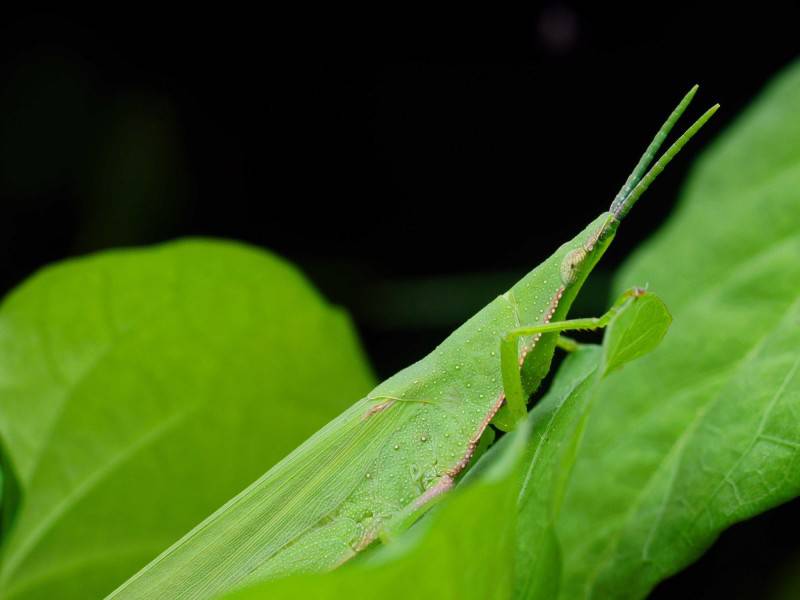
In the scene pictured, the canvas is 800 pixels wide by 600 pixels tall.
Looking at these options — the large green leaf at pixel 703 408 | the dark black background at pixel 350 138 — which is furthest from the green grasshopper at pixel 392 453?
the dark black background at pixel 350 138

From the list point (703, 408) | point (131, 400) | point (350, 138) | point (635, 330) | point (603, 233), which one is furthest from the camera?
point (350, 138)

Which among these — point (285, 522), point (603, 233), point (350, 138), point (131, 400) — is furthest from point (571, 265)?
point (350, 138)

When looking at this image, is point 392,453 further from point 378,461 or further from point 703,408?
point 703,408

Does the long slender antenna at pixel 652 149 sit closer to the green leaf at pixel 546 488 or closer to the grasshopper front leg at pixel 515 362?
the grasshopper front leg at pixel 515 362

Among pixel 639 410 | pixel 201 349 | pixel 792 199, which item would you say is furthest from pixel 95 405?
pixel 792 199

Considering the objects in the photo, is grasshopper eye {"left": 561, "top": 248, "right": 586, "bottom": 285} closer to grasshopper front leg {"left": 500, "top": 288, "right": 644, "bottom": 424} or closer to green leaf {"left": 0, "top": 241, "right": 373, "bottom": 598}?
grasshopper front leg {"left": 500, "top": 288, "right": 644, "bottom": 424}

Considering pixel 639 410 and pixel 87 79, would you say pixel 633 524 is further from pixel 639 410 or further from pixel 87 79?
pixel 87 79

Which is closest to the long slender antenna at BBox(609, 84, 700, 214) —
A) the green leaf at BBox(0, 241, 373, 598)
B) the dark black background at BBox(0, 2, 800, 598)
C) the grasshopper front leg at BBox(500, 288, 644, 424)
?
the grasshopper front leg at BBox(500, 288, 644, 424)
